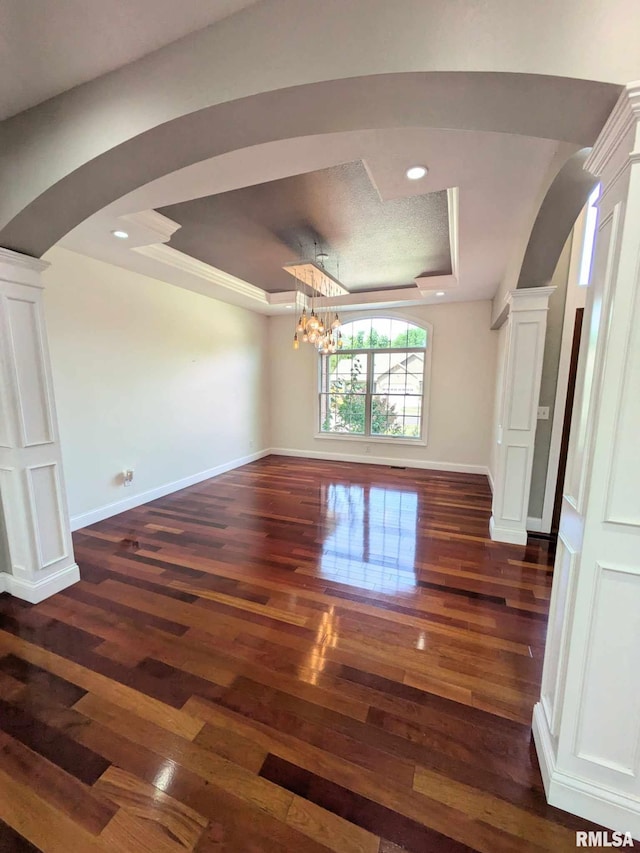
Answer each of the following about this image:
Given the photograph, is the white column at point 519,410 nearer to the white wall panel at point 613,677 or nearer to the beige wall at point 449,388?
the white wall panel at point 613,677

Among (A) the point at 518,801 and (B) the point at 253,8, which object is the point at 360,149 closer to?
(B) the point at 253,8

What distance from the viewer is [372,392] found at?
20.0ft

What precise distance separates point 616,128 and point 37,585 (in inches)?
143

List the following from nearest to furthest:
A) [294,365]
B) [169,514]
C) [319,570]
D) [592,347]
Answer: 1. [592,347]
2. [319,570]
3. [169,514]
4. [294,365]

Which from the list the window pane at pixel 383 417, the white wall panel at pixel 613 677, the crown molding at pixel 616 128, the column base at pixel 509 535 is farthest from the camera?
the window pane at pixel 383 417

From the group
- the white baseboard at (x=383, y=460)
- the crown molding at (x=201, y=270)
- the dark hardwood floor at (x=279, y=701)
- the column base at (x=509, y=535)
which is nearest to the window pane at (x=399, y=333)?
the white baseboard at (x=383, y=460)

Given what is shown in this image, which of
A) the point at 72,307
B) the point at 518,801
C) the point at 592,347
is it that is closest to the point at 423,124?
the point at 592,347

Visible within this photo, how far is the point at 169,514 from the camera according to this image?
12.6 feet

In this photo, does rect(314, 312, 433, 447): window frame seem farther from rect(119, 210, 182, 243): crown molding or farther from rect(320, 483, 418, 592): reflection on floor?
rect(119, 210, 182, 243): crown molding

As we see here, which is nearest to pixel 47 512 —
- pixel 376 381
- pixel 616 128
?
pixel 616 128

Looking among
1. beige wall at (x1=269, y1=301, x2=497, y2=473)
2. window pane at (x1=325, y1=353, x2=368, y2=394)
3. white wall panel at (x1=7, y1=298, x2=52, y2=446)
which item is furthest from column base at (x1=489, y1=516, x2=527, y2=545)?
white wall panel at (x1=7, y1=298, x2=52, y2=446)

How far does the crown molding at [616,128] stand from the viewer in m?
0.91

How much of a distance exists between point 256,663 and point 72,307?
11.3ft

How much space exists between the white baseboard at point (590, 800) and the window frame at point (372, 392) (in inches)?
186
